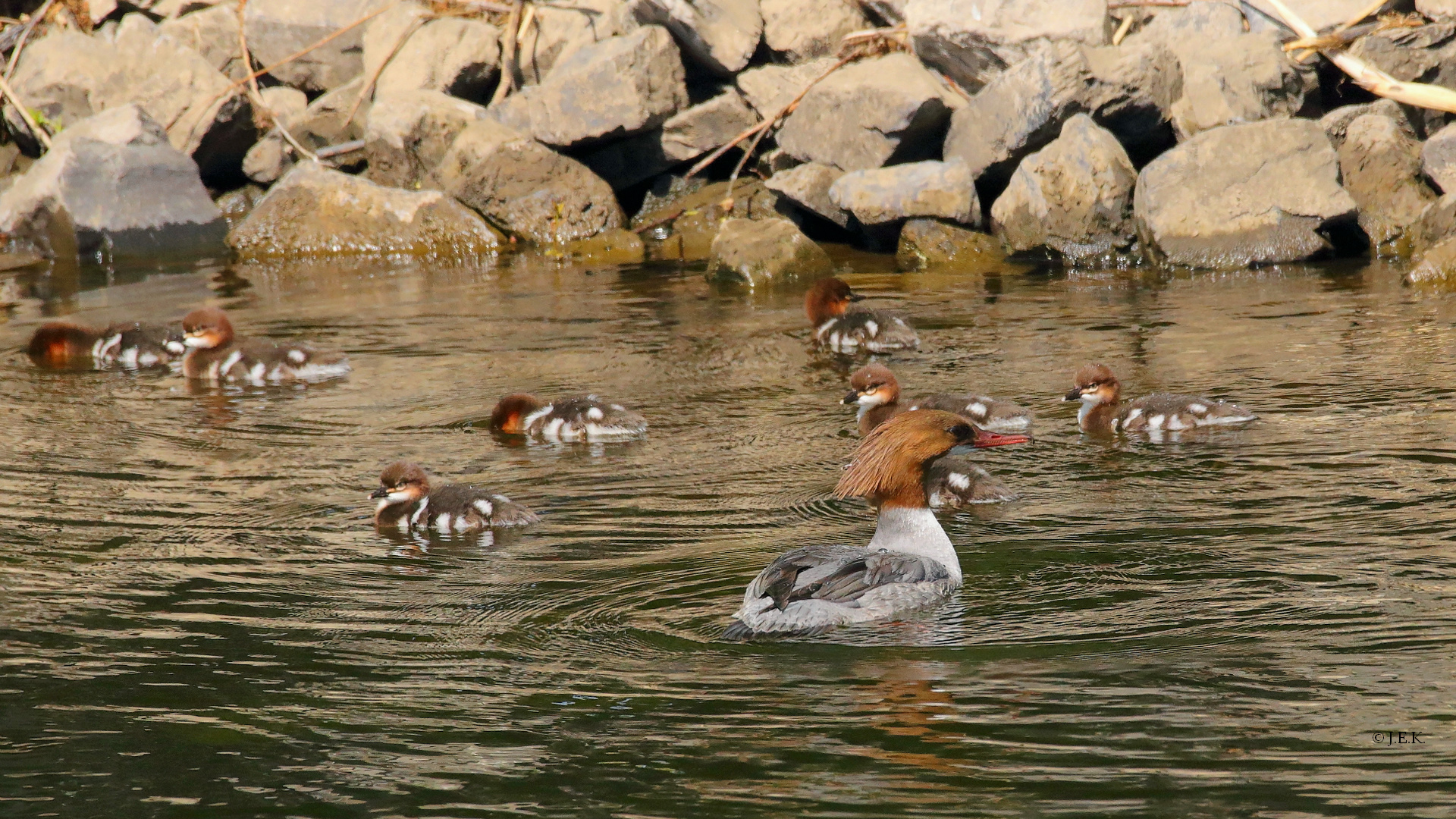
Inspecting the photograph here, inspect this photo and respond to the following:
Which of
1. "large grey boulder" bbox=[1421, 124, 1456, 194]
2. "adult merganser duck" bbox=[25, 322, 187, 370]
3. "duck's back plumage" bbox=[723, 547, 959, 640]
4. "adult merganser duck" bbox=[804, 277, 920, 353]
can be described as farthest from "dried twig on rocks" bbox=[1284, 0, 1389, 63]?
"duck's back plumage" bbox=[723, 547, 959, 640]

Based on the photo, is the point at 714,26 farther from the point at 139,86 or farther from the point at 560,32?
the point at 139,86

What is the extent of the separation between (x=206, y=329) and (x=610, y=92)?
20.1 ft

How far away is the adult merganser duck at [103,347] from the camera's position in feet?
34.4

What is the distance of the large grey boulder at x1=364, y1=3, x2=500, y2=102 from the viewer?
17.2 meters

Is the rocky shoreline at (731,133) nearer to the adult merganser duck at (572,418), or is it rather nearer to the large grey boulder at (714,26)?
the large grey boulder at (714,26)

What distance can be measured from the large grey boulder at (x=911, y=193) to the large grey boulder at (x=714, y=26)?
2.56m

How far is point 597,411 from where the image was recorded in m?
7.94

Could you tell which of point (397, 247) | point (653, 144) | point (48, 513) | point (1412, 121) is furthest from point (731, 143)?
point (48, 513)

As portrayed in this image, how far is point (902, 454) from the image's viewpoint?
217 inches

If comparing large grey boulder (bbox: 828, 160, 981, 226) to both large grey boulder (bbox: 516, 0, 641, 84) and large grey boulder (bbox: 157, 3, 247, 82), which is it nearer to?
large grey boulder (bbox: 516, 0, 641, 84)

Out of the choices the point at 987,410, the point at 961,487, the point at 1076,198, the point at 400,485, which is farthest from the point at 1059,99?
the point at 400,485

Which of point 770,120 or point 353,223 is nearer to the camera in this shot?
point 770,120

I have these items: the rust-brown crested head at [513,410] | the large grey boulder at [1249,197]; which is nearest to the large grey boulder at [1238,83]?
the large grey boulder at [1249,197]

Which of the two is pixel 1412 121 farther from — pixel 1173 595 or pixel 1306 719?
pixel 1306 719
